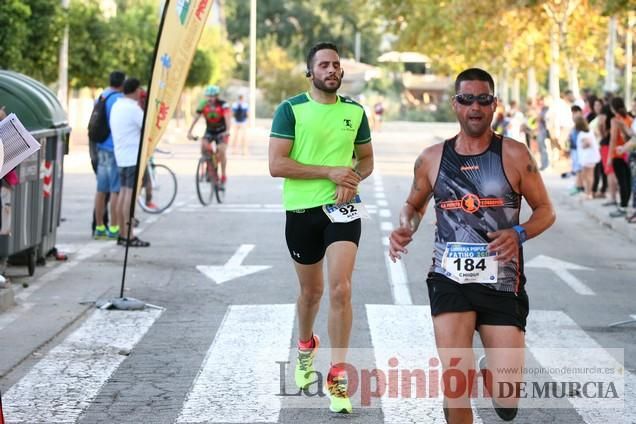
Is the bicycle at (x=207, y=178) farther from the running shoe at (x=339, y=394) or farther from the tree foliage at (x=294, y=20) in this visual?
the tree foliage at (x=294, y=20)

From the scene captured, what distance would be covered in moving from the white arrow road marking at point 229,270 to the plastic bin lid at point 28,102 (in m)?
2.18

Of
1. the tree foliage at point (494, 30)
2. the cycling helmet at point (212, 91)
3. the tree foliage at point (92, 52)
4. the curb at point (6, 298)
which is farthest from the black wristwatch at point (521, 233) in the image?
the tree foliage at point (92, 52)

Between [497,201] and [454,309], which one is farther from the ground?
[497,201]

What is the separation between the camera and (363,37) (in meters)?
106

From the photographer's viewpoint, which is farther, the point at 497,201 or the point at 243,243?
the point at 243,243

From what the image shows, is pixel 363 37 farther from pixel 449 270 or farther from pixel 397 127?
pixel 449 270

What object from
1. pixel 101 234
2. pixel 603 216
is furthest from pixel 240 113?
pixel 101 234

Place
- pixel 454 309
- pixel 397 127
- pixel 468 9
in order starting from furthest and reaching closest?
1. pixel 397 127
2. pixel 468 9
3. pixel 454 309

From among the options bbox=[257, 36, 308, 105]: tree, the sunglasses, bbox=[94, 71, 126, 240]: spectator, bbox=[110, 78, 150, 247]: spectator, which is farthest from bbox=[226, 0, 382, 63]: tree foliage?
the sunglasses

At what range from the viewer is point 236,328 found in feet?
32.8

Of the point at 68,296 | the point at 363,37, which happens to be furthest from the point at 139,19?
the point at 363,37

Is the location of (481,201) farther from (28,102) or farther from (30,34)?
(30,34)

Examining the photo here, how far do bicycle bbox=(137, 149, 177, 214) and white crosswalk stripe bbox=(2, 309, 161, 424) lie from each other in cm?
884

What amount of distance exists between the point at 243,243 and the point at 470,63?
149 ft
